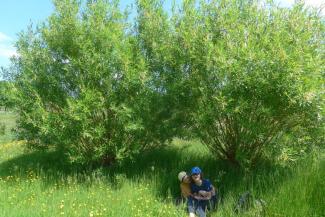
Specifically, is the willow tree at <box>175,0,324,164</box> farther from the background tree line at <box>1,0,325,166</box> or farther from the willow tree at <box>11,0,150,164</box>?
the willow tree at <box>11,0,150,164</box>

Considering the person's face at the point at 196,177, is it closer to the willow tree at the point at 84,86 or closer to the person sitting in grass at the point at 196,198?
the person sitting in grass at the point at 196,198

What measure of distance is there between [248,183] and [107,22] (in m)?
4.99

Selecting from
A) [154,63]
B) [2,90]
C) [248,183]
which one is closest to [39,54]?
[2,90]

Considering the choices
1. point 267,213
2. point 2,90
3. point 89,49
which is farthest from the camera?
point 2,90

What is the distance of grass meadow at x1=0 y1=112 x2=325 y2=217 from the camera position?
7625mm

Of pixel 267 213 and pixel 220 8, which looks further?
pixel 220 8

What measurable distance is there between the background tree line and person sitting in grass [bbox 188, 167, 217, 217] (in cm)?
100

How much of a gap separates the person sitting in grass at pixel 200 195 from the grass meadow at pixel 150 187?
0.64ft

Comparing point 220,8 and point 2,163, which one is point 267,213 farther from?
point 2,163

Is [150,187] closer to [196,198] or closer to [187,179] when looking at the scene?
[187,179]

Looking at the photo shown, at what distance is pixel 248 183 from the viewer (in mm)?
8789

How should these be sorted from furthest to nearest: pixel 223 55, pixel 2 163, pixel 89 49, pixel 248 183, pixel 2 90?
pixel 2 163 → pixel 2 90 → pixel 89 49 → pixel 248 183 → pixel 223 55

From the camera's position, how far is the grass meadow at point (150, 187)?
762cm

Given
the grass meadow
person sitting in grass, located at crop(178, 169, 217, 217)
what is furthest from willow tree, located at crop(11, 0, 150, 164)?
person sitting in grass, located at crop(178, 169, 217, 217)
